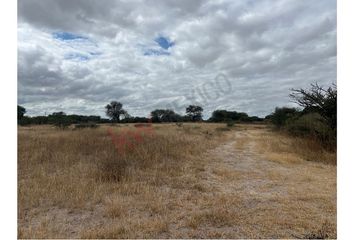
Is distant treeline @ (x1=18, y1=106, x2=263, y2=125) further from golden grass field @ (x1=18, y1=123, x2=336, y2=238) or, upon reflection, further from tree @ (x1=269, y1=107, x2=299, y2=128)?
golden grass field @ (x1=18, y1=123, x2=336, y2=238)

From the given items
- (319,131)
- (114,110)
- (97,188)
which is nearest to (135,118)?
(114,110)

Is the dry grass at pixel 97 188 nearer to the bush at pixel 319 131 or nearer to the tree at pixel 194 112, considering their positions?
the bush at pixel 319 131

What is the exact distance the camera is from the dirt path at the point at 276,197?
4.18m

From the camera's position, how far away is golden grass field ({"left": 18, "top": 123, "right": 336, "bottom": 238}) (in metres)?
4.19

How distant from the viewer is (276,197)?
5742mm

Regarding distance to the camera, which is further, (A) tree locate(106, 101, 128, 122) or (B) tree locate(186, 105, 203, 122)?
(B) tree locate(186, 105, 203, 122)

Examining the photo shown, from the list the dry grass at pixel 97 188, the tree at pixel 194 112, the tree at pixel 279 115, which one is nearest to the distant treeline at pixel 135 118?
the tree at pixel 194 112

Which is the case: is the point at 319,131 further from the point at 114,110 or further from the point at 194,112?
the point at 194,112

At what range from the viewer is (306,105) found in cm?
1305

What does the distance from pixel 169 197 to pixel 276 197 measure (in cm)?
209

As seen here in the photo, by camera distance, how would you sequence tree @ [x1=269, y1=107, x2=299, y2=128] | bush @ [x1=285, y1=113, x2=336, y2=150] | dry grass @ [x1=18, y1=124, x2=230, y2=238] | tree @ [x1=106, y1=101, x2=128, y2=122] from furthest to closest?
1. tree @ [x1=106, y1=101, x2=128, y2=122]
2. tree @ [x1=269, y1=107, x2=299, y2=128]
3. bush @ [x1=285, y1=113, x2=336, y2=150]
4. dry grass @ [x1=18, y1=124, x2=230, y2=238]

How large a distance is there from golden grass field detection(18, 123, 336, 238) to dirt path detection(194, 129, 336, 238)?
0.02 metres

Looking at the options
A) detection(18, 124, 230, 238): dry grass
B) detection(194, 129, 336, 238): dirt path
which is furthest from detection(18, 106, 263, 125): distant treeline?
→ detection(194, 129, 336, 238): dirt path
